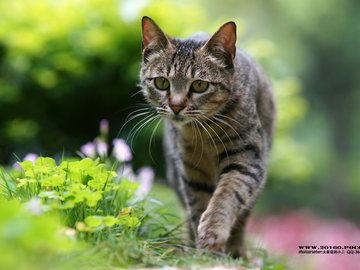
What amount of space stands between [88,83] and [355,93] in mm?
8232

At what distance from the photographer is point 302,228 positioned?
7309mm

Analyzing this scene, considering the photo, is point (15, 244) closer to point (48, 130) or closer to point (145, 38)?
point (145, 38)

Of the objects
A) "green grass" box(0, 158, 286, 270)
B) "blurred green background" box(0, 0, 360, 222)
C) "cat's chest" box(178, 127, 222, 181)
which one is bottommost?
"green grass" box(0, 158, 286, 270)

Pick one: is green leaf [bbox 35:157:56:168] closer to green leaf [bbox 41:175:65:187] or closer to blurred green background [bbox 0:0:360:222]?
green leaf [bbox 41:175:65:187]

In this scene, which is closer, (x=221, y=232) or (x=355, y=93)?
(x=221, y=232)

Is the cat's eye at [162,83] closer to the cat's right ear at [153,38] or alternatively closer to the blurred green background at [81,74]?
the cat's right ear at [153,38]

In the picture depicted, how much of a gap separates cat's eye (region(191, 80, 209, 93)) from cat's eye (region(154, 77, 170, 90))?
15 cm

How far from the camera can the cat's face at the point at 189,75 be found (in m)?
3.21

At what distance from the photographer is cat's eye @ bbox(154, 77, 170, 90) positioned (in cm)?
332

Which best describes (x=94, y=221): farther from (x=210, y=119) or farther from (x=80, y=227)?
(x=210, y=119)

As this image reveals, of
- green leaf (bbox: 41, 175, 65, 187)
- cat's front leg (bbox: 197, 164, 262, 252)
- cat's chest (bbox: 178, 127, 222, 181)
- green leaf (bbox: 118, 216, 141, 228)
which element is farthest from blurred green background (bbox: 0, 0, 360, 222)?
green leaf (bbox: 41, 175, 65, 187)

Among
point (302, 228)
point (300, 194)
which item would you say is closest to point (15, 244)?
point (302, 228)

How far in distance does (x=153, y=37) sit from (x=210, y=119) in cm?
61

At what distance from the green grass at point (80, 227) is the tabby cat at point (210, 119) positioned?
271 mm
